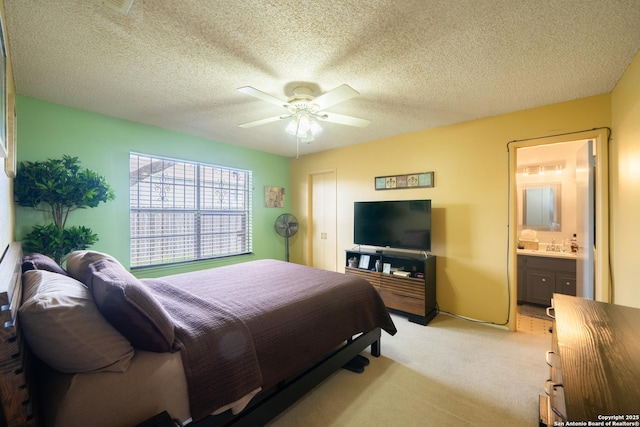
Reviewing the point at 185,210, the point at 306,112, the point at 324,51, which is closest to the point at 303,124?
the point at 306,112

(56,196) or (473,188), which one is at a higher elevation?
(473,188)

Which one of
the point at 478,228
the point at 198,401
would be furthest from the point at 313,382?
the point at 478,228

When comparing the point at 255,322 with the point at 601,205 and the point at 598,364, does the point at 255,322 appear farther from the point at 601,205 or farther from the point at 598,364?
the point at 601,205

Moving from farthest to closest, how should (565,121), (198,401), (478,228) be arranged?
(478,228)
(565,121)
(198,401)

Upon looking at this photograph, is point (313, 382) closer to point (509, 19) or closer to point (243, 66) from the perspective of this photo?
point (243, 66)

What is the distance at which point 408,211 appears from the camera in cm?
337

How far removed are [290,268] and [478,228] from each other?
231cm

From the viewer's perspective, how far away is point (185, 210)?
372 centimetres

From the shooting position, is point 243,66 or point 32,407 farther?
point 243,66

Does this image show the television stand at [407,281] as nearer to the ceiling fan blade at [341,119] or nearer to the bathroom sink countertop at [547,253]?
the bathroom sink countertop at [547,253]

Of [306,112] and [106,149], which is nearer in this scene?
[306,112]

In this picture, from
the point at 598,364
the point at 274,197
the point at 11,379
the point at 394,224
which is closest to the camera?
the point at 11,379

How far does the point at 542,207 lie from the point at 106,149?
6.26 meters

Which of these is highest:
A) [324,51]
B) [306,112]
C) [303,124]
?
[324,51]
